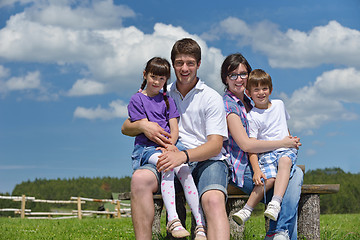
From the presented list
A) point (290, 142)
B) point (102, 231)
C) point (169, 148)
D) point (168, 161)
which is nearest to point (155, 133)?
point (169, 148)

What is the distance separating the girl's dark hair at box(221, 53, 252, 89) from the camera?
4.09 m

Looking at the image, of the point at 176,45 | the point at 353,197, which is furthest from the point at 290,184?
the point at 353,197

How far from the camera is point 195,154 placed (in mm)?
3518

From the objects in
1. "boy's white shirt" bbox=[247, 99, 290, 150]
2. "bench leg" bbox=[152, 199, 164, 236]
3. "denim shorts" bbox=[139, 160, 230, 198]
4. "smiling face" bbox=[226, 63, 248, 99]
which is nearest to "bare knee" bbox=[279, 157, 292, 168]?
"boy's white shirt" bbox=[247, 99, 290, 150]

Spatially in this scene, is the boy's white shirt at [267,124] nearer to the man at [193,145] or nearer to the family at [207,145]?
the family at [207,145]

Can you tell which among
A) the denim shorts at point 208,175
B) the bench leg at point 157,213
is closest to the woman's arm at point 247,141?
the denim shorts at point 208,175

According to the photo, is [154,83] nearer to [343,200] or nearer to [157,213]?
[157,213]

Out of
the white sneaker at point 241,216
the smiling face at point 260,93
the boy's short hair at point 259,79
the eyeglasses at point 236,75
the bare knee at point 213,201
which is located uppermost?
the eyeglasses at point 236,75

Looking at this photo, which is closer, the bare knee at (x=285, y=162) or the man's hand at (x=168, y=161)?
the man's hand at (x=168, y=161)

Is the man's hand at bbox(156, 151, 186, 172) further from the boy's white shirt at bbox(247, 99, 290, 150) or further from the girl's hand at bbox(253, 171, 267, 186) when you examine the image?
the boy's white shirt at bbox(247, 99, 290, 150)

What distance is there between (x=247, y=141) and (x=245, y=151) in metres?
0.10

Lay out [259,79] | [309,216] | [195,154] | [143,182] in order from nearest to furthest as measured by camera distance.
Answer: [143,182] → [195,154] → [259,79] → [309,216]

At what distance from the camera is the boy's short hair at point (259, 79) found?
3990 millimetres

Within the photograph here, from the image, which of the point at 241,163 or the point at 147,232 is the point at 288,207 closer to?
the point at 241,163
